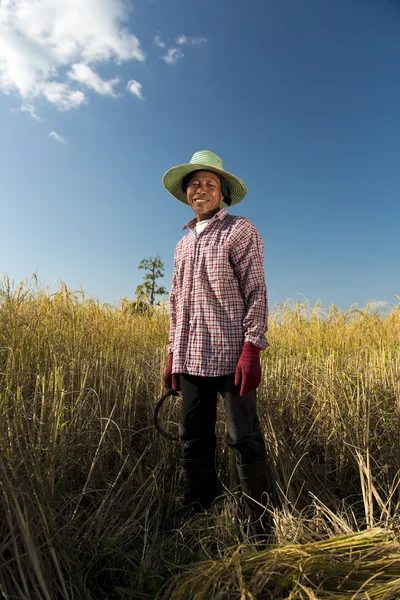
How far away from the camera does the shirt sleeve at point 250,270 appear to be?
181 centimetres

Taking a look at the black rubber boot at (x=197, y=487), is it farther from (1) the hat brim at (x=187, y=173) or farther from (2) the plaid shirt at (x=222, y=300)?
(1) the hat brim at (x=187, y=173)

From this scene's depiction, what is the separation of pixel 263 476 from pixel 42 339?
227 centimetres

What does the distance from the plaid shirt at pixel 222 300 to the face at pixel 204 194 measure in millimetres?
104

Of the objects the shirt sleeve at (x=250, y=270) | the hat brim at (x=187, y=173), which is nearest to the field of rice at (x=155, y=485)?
the shirt sleeve at (x=250, y=270)

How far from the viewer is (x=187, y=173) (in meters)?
2.22

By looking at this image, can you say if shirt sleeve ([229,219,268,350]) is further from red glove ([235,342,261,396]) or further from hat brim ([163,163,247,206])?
hat brim ([163,163,247,206])

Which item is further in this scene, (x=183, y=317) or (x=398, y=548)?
(x=183, y=317)

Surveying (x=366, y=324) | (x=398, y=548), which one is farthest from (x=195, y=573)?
(x=366, y=324)

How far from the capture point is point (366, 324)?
6172mm

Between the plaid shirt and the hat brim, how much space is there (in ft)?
0.95

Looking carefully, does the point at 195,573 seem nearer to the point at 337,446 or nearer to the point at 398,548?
the point at 398,548

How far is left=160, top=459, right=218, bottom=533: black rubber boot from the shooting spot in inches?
77.9

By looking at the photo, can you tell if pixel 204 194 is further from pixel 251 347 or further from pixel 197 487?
pixel 197 487

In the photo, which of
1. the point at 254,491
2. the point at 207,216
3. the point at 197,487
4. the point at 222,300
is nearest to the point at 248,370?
the point at 222,300
